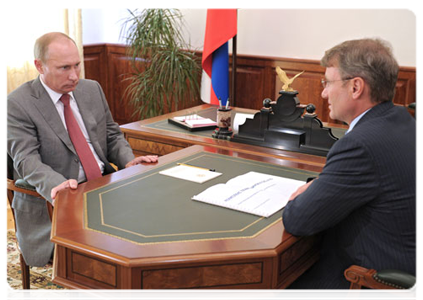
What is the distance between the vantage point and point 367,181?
6.39 ft

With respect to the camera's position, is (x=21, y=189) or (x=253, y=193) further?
(x=21, y=189)

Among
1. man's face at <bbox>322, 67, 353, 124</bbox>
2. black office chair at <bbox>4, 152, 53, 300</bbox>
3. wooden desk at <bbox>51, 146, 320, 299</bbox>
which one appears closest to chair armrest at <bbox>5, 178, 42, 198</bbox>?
black office chair at <bbox>4, 152, 53, 300</bbox>

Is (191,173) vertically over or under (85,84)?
under

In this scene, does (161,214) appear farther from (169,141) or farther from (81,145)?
(169,141)

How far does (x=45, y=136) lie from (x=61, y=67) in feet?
1.30

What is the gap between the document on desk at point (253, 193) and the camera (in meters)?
2.27

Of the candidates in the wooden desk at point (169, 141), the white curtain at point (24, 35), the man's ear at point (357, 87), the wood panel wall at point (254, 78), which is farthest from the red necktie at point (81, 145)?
the wood panel wall at point (254, 78)

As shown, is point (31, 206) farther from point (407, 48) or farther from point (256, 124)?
point (407, 48)

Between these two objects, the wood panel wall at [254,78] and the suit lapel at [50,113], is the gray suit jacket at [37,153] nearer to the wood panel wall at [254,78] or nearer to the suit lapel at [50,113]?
the suit lapel at [50,113]

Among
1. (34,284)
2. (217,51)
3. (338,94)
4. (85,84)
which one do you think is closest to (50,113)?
(85,84)

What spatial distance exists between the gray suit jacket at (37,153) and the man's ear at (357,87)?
59.5 inches

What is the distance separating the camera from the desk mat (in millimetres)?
2023

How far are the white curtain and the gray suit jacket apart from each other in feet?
9.76

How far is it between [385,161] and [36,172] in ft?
5.73
